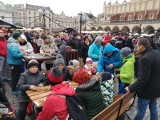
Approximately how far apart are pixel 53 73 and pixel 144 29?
172 feet

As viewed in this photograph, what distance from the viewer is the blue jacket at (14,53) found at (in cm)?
497

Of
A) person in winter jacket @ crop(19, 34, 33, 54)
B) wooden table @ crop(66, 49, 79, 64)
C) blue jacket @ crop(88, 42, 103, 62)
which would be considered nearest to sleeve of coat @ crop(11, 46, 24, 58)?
person in winter jacket @ crop(19, 34, 33, 54)

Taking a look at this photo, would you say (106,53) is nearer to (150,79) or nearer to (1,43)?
(150,79)

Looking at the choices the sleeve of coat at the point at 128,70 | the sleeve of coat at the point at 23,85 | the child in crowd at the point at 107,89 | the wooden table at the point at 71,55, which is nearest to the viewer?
the child in crowd at the point at 107,89

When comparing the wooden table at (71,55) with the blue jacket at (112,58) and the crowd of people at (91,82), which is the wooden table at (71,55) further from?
the blue jacket at (112,58)

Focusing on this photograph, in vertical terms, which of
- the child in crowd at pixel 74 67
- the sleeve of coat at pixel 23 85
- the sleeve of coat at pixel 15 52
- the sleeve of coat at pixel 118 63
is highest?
the sleeve of coat at pixel 15 52

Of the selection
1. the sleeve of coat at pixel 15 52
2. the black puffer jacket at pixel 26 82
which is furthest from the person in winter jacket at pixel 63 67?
the sleeve of coat at pixel 15 52

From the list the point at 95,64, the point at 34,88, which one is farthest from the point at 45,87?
the point at 95,64

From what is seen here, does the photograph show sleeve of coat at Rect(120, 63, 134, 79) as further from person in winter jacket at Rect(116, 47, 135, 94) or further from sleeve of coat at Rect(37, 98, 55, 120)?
sleeve of coat at Rect(37, 98, 55, 120)

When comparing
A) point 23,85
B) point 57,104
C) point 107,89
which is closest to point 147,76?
point 107,89

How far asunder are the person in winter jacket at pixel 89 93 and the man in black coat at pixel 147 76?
0.84 meters

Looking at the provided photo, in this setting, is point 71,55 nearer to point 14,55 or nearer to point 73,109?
point 14,55

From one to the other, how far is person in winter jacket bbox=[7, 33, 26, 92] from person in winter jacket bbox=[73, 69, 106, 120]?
9.88 ft

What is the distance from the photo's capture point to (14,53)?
500 cm
